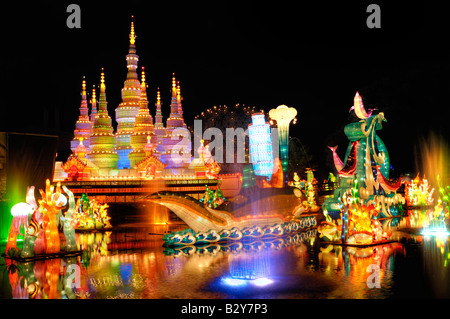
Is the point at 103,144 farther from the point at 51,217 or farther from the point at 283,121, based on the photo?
the point at 51,217

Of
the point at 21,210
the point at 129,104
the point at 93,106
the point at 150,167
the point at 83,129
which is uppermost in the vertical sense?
the point at 93,106

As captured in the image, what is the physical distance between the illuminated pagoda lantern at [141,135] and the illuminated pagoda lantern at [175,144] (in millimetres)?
2559

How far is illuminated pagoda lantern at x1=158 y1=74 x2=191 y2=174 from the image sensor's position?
42.2 metres

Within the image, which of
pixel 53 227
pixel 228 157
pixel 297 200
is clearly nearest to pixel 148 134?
pixel 228 157

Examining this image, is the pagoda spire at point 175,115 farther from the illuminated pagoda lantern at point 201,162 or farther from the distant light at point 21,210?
the distant light at point 21,210

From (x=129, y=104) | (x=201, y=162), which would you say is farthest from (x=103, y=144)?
(x=201, y=162)

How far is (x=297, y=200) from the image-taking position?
64.8ft

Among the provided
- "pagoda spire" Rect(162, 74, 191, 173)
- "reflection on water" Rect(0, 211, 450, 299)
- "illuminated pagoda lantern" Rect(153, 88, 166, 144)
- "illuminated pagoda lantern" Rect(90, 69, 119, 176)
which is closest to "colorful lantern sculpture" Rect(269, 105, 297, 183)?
"reflection on water" Rect(0, 211, 450, 299)

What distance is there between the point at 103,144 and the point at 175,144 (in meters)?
5.76

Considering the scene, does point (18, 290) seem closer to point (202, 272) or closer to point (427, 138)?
point (202, 272)

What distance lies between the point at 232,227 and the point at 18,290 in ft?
27.5

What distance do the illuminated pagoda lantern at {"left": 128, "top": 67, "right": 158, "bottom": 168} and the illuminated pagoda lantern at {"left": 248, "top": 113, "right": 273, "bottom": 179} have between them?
8934 mm

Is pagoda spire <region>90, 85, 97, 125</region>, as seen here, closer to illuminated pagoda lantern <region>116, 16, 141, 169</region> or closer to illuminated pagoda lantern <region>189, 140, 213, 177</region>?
illuminated pagoda lantern <region>116, 16, 141, 169</region>

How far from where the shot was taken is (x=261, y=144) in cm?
3419
